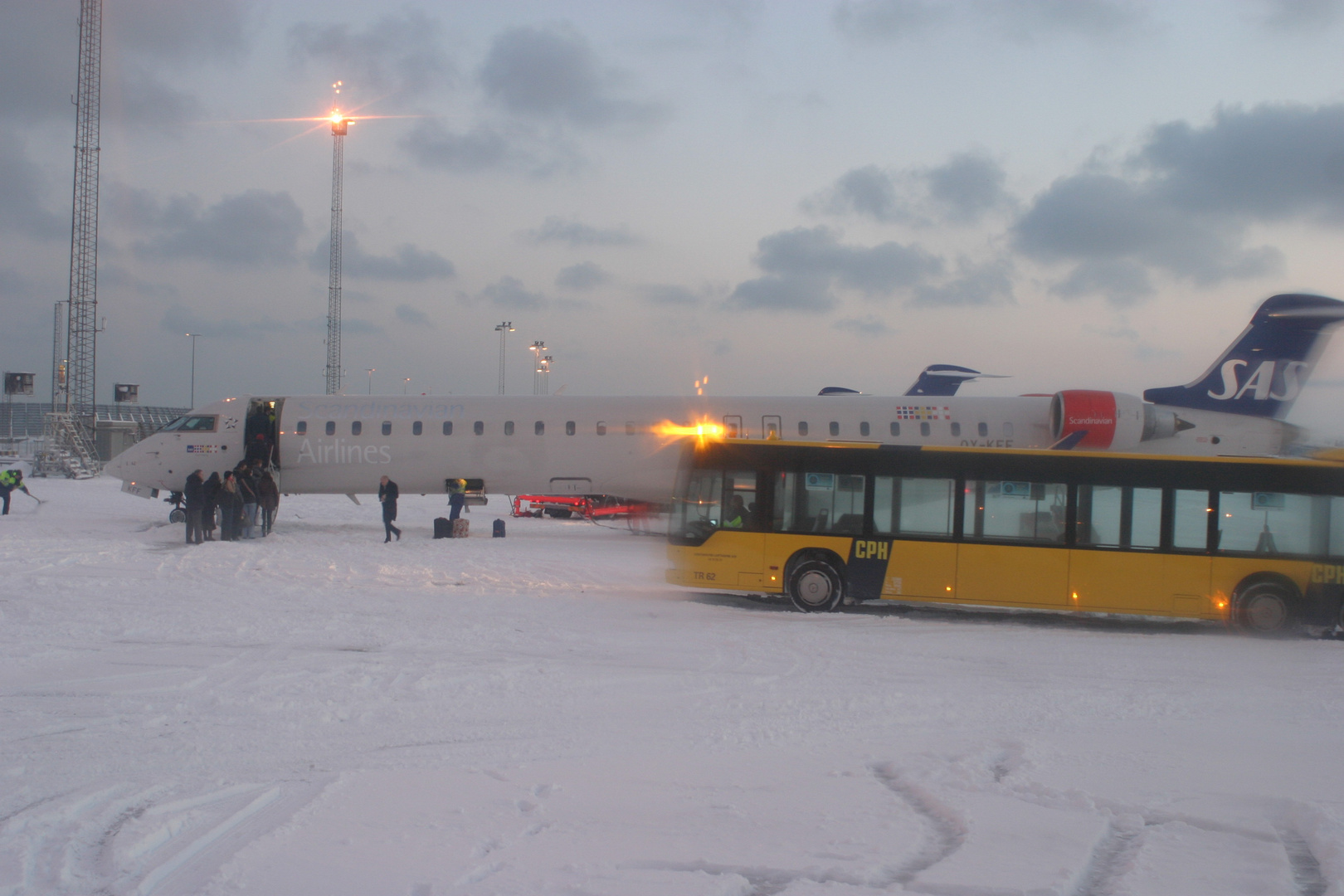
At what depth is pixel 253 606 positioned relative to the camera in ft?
41.8

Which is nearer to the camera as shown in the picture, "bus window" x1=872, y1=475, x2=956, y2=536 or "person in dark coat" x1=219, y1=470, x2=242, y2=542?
"bus window" x1=872, y1=475, x2=956, y2=536

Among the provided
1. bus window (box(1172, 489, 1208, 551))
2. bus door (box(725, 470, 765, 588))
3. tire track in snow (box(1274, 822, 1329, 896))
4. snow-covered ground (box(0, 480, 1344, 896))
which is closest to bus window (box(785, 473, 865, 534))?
bus door (box(725, 470, 765, 588))

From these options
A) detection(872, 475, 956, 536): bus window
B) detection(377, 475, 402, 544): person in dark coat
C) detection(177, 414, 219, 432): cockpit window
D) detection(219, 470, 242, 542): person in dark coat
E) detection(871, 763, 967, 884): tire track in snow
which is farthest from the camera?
detection(177, 414, 219, 432): cockpit window

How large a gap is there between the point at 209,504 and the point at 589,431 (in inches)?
354

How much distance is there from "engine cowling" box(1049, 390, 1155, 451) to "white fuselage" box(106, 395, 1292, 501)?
30.3 inches

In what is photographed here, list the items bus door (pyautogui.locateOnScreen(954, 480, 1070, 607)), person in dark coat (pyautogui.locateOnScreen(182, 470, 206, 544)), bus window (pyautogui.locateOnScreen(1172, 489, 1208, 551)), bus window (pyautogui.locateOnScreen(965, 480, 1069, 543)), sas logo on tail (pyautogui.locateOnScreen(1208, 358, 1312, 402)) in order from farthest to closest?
sas logo on tail (pyautogui.locateOnScreen(1208, 358, 1312, 402)) < person in dark coat (pyautogui.locateOnScreen(182, 470, 206, 544)) < bus window (pyautogui.locateOnScreen(965, 480, 1069, 543)) < bus door (pyautogui.locateOnScreen(954, 480, 1070, 607)) < bus window (pyautogui.locateOnScreen(1172, 489, 1208, 551))

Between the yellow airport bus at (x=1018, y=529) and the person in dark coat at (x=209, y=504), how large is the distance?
11954mm

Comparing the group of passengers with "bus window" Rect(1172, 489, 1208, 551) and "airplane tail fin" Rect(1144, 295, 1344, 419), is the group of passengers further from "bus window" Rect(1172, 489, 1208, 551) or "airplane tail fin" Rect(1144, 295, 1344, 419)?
"airplane tail fin" Rect(1144, 295, 1344, 419)

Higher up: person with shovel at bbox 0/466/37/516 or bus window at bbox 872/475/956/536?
bus window at bbox 872/475/956/536

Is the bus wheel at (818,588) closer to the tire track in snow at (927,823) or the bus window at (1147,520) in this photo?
the bus window at (1147,520)

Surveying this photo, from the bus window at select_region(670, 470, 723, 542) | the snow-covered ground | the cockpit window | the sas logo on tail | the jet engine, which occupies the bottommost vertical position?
the snow-covered ground

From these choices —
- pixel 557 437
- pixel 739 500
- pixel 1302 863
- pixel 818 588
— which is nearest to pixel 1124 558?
pixel 818 588

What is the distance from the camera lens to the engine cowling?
2380 cm

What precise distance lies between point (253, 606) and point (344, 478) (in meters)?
12.9
